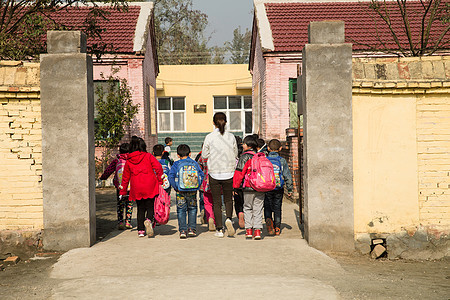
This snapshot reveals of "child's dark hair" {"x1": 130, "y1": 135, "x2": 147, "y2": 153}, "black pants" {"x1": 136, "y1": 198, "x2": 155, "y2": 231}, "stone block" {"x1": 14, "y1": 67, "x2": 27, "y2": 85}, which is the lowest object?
"black pants" {"x1": 136, "y1": 198, "x2": 155, "y2": 231}

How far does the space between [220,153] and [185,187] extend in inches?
30.9

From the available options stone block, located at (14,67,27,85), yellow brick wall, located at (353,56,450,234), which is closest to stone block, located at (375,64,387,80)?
yellow brick wall, located at (353,56,450,234)

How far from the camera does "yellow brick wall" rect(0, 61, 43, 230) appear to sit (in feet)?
24.6

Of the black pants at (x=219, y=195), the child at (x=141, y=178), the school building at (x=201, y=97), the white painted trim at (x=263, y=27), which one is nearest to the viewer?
the child at (x=141, y=178)

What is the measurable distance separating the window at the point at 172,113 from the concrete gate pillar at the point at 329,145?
76.5 ft

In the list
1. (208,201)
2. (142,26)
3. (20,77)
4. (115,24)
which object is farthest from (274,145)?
(115,24)

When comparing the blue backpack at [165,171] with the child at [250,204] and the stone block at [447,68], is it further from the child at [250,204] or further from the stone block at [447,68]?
the stone block at [447,68]

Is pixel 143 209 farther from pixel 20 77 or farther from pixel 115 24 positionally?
pixel 115 24

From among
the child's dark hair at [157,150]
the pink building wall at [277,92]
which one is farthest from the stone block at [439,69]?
the pink building wall at [277,92]

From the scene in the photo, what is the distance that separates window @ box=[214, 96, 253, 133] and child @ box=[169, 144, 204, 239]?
2216cm

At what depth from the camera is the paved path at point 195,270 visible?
546cm

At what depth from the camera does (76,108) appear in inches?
294

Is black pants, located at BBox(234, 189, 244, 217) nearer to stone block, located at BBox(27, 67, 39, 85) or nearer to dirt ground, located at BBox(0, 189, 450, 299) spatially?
dirt ground, located at BBox(0, 189, 450, 299)

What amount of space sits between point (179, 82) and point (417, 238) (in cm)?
2382
